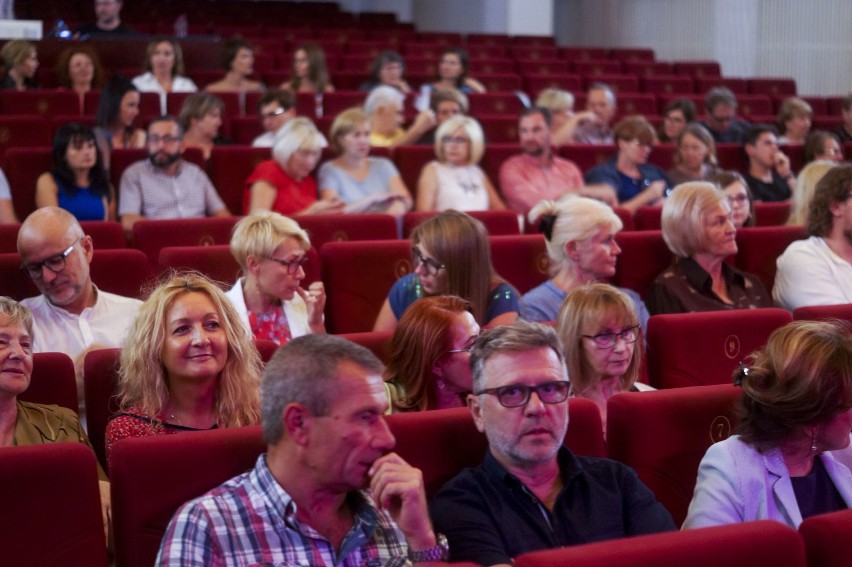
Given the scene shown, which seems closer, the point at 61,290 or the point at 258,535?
the point at 258,535

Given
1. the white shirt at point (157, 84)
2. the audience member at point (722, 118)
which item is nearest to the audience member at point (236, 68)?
the white shirt at point (157, 84)

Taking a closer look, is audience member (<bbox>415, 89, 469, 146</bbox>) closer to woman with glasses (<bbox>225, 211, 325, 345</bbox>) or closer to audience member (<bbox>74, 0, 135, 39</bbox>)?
audience member (<bbox>74, 0, 135, 39</bbox>)

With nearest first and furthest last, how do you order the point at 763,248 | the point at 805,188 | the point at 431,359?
the point at 431,359
the point at 763,248
the point at 805,188

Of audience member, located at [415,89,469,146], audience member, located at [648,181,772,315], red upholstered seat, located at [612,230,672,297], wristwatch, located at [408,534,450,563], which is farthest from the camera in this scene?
audience member, located at [415,89,469,146]

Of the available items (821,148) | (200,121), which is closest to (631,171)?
(821,148)

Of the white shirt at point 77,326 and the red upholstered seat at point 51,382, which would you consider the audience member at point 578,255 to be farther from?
the red upholstered seat at point 51,382

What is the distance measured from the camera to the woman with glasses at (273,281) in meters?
2.57

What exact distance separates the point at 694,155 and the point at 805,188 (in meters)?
0.98

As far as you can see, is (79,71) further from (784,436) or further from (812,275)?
(784,436)

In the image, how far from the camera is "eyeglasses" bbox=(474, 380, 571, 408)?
157cm

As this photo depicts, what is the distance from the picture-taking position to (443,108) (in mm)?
4871

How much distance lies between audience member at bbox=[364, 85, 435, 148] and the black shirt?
3.38 meters

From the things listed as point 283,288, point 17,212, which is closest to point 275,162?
point 17,212

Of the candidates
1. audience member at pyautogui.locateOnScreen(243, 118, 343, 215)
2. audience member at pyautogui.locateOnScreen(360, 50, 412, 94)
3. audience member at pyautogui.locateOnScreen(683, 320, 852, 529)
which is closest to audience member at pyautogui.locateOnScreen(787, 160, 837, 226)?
audience member at pyautogui.locateOnScreen(243, 118, 343, 215)
